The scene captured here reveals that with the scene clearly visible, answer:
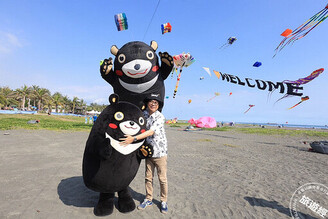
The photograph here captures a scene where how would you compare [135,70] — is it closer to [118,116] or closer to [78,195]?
[118,116]

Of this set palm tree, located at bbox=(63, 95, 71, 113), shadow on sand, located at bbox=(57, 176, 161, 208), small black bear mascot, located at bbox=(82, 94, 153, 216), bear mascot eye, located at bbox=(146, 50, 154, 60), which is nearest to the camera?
small black bear mascot, located at bbox=(82, 94, 153, 216)

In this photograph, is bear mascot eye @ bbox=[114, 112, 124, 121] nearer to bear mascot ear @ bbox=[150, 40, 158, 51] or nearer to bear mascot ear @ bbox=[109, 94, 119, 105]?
bear mascot ear @ bbox=[109, 94, 119, 105]

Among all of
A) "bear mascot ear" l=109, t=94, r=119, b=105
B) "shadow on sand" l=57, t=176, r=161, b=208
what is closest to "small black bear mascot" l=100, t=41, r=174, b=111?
"bear mascot ear" l=109, t=94, r=119, b=105

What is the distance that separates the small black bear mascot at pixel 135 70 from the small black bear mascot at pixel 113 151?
2.21ft

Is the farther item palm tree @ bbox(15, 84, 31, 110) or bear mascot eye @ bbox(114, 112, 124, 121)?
palm tree @ bbox(15, 84, 31, 110)

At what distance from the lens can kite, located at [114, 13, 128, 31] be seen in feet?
16.1

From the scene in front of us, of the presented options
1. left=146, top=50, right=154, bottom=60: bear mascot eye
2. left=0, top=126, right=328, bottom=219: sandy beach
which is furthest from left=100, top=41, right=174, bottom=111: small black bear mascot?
left=0, top=126, right=328, bottom=219: sandy beach

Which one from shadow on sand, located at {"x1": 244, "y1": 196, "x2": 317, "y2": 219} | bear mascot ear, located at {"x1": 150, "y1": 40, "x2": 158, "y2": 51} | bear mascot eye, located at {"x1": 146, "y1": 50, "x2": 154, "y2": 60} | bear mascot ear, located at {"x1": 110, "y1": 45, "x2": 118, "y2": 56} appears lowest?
shadow on sand, located at {"x1": 244, "y1": 196, "x2": 317, "y2": 219}

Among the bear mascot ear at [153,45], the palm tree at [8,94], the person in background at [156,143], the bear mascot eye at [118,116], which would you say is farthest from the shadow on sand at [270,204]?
the palm tree at [8,94]

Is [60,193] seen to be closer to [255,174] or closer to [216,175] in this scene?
[216,175]

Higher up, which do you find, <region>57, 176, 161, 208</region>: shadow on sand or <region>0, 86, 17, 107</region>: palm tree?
<region>0, 86, 17, 107</region>: palm tree

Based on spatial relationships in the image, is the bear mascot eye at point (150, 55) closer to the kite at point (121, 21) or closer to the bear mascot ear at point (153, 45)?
the bear mascot ear at point (153, 45)

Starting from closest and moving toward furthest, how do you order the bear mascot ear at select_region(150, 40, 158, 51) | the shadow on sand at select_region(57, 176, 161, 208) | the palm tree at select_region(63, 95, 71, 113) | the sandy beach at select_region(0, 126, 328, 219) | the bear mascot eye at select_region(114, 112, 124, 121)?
the bear mascot eye at select_region(114, 112, 124, 121) < the sandy beach at select_region(0, 126, 328, 219) < the shadow on sand at select_region(57, 176, 161, 208) < the bear mascot ear at select_region(150, 40, 158, 51) < the palm tree at select_region(63, 95, 71, 113)

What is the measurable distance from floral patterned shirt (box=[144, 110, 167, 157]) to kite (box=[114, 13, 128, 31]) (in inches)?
135
